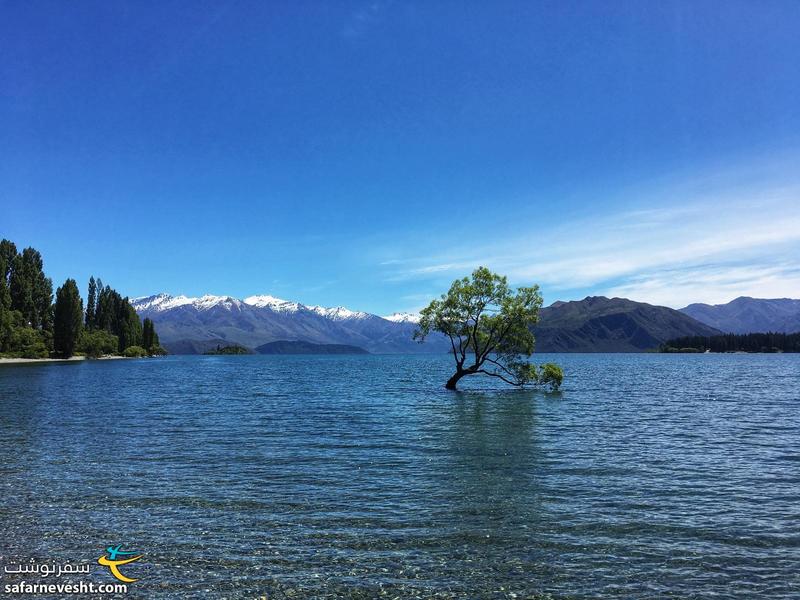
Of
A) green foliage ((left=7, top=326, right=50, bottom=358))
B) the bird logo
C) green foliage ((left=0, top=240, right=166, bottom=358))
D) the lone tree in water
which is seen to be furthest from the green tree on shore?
the bird logo

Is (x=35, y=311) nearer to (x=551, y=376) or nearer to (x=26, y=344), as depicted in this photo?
(x=26, y=344)

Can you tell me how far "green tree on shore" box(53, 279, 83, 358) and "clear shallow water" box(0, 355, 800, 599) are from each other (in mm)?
169146

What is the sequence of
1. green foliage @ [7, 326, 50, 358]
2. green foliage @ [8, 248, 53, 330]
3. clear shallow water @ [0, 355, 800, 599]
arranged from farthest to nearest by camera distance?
green foliage @ [8, 248, 53, 330] < green foliage @ [7, 326, 50, 358] < clear shallow water @ [0, 355, 800, 599]

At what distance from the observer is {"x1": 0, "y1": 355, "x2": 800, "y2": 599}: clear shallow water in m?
14.3

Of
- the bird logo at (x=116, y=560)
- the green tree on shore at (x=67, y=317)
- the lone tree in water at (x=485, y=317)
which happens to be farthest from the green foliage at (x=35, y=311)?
the bird logo at (x=116, y=560)

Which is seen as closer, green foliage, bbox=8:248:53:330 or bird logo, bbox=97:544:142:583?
bird logo, bbox=97:544:142:583

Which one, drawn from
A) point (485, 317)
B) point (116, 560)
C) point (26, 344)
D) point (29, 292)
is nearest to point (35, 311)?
point (29, 292)

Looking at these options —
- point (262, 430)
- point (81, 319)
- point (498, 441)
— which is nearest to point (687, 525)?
point (498, 441)

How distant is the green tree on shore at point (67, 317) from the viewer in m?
187

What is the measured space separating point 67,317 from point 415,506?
20919 cm

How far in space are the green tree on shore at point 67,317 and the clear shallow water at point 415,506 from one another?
169 m

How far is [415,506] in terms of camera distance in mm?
20422

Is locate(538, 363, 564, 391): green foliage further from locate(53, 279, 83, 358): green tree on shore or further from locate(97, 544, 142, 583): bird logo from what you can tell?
locate(53, 279, 83, 358): green tree on shore

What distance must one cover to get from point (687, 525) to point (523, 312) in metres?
54.2
